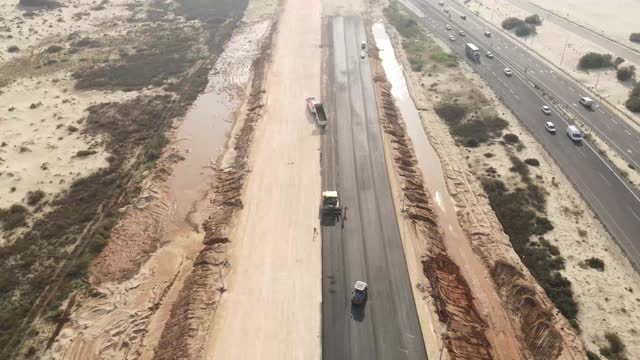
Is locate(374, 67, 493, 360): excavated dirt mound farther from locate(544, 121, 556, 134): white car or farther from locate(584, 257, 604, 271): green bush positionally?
locate(544, 121, 556, 134): white car

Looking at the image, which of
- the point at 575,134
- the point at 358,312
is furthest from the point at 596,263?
the point at 575,134

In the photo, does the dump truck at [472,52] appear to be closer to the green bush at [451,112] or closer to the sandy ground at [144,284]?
the green bush at [451,112]

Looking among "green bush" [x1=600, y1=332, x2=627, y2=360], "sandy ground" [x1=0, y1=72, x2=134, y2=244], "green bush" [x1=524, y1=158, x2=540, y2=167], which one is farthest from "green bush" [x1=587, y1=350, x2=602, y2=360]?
"sandy ground" [x1=0, y1=72, x2=134, y2=244]

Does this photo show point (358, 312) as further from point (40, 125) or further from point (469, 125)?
point (40, 125)

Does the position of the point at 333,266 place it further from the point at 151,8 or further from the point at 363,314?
the point at 151,8

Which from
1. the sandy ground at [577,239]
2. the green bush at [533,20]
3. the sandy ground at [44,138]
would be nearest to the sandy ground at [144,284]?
the sandy ground at [44,138]

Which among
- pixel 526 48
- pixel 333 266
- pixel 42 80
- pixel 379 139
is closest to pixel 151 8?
pixel 42 80
